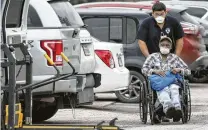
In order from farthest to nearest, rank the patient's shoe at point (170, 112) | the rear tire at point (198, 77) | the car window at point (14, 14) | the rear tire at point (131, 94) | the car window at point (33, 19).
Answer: the rear tire at point (198, 77) → the rear tire at point (131, 94) → the patient's shoe at point (170, 112) → the car window at point (33, 19) → the car window at point (14, 14)

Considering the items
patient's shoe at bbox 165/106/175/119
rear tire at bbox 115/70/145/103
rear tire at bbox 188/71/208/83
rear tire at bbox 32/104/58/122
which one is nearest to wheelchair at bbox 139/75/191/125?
patient's shoe at bbox 165/106/175/119

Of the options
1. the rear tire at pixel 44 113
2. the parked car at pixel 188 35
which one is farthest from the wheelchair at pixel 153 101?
the parked car at pixel 188 35

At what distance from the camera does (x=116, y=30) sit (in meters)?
17.5

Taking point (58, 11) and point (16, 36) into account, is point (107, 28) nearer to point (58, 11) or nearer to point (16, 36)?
point (58, 11)

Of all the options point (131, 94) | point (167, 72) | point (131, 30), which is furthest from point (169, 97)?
point (131, 30)

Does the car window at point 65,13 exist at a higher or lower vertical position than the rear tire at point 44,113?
higher

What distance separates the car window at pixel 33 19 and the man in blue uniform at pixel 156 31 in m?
1.94

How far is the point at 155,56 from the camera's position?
13.0 m

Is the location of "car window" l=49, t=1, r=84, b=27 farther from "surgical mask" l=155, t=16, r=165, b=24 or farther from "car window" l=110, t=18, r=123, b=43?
"car window" l=110, t=18, r=123, b=43

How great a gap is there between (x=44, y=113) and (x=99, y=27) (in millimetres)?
4481

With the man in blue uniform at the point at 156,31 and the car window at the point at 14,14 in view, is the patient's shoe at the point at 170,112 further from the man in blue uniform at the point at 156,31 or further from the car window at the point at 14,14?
the car window at the point at 14,14

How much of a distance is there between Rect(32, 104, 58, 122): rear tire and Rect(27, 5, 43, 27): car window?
1.40 metres

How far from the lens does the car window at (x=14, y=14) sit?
9523mm

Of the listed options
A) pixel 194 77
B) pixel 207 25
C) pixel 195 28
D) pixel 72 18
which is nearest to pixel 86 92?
pixel 72 18
